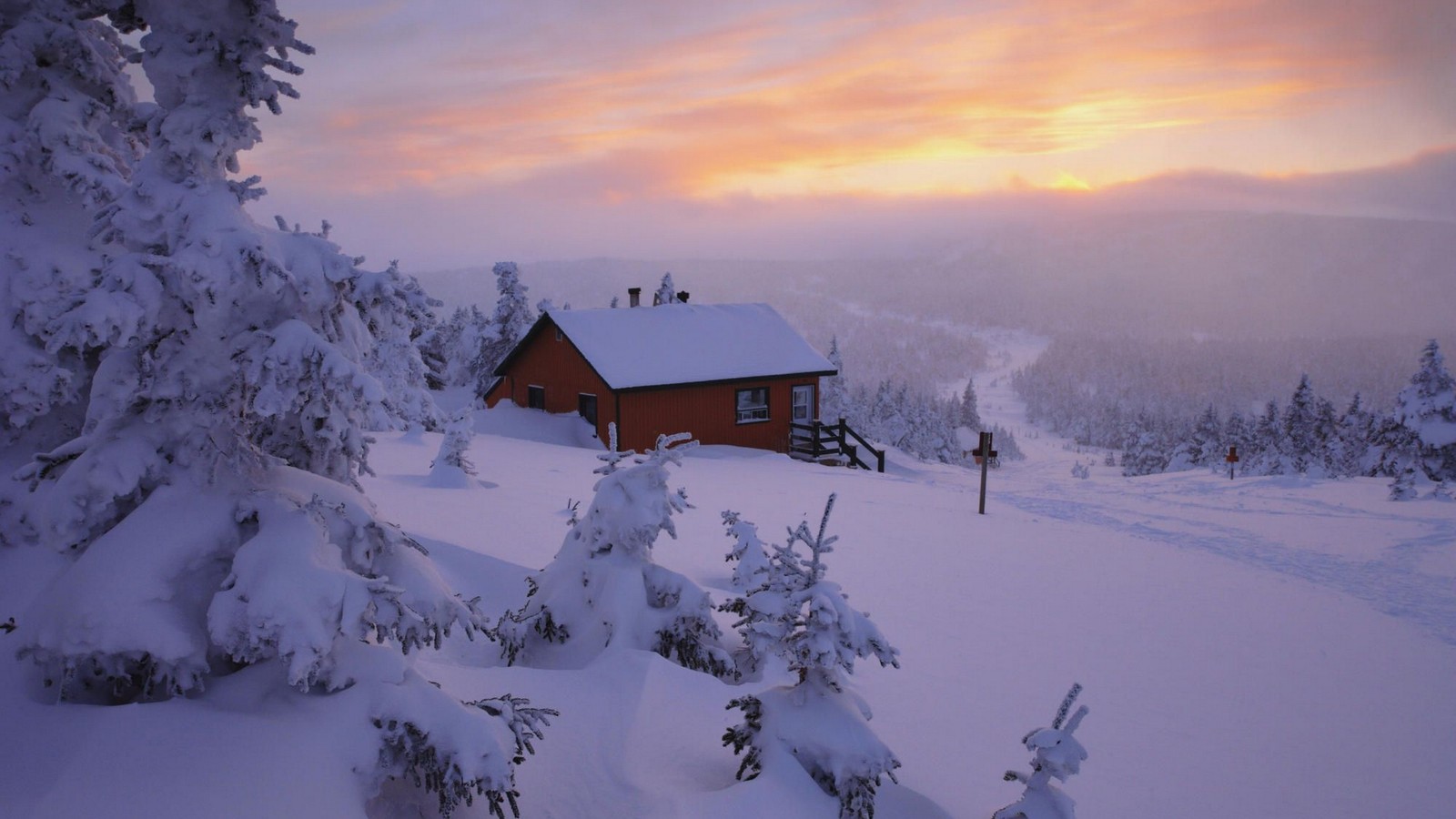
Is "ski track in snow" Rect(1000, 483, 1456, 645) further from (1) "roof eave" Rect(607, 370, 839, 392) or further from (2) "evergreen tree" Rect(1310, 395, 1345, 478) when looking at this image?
(2) "evergreen tree" Rect(1310, 395, 1345, 478)

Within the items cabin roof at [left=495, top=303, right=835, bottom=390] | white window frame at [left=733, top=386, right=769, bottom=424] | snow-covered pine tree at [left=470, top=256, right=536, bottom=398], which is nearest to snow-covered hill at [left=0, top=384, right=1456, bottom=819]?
cabin roof at [left=495, top=303, right=835, bottom=390]

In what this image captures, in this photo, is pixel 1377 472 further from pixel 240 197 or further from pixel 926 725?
pixel 240 197

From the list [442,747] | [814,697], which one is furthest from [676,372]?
[442,747]

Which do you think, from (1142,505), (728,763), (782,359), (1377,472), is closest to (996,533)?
(1142,505)

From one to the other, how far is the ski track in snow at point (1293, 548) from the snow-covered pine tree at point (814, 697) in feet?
34.8

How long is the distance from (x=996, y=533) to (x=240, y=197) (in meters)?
14.6

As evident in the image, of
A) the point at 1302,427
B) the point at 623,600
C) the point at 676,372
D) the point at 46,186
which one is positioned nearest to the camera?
the point at 623,600

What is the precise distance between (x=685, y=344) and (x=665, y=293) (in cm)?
704

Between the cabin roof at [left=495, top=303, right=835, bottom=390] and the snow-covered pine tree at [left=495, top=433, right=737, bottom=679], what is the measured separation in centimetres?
1807

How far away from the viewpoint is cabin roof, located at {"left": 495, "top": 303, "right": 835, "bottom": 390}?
1069 inches

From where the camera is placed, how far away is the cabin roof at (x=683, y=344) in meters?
27.1

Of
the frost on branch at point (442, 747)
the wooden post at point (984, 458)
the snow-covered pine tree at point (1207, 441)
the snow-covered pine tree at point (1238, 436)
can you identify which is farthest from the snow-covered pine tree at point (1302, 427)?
the frost on branch at point (442, 747)

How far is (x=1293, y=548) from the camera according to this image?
1521 cm

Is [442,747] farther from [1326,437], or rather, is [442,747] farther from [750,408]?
[1326,437]
